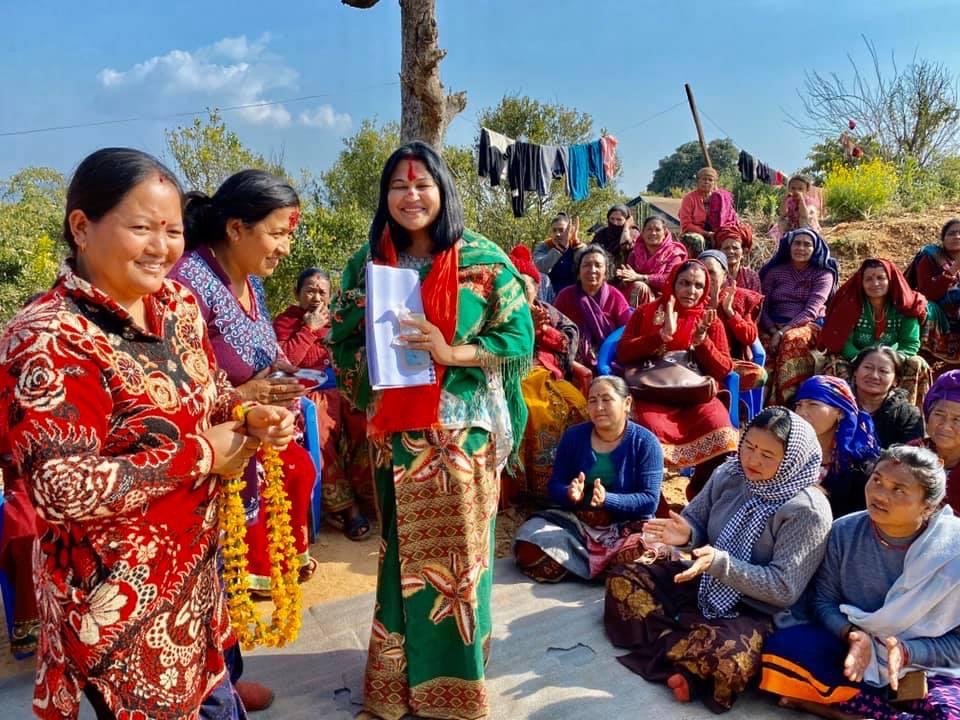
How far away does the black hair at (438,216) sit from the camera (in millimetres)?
2299

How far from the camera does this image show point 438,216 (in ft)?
7.77

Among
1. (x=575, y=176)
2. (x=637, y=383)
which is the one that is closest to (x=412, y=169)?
(x=637, y=383)

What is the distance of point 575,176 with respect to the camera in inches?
427

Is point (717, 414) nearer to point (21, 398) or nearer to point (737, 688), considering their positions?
point (737, 688)

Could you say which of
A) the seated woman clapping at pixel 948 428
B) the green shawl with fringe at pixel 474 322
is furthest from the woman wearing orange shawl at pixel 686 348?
the green shawl with fringe at pixel 474 322

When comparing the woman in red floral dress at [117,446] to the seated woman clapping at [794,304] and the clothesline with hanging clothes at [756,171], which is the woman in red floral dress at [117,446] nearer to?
the seated woman clapping at [794,304]

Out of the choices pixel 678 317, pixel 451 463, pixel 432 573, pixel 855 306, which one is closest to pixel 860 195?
pixel 855 306

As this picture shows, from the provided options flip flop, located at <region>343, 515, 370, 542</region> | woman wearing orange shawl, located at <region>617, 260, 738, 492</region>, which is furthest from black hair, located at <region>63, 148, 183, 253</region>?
woman wearing orange shawl, located at <region>617, 260, 738, 492</region>

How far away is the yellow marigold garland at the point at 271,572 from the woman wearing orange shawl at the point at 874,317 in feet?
15.1

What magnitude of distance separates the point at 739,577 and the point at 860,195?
1091cm

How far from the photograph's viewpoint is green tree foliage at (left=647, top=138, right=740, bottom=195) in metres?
40.8

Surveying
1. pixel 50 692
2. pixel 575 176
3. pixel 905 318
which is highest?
pixel 575 176

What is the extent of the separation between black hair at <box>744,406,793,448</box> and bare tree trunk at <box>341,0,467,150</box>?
5.32m

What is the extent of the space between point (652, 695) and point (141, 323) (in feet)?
7.34
